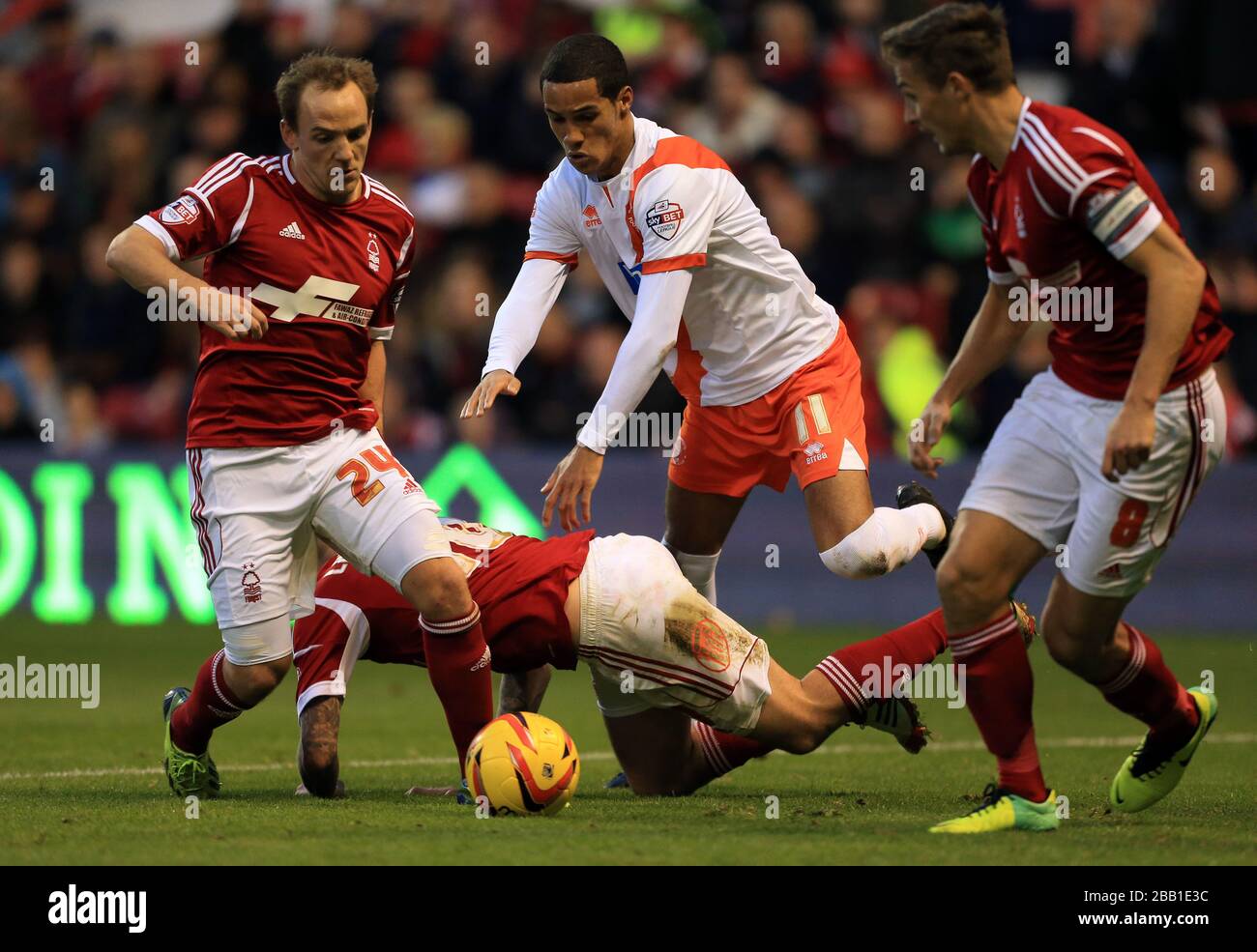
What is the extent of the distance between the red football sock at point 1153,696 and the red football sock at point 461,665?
1931mm

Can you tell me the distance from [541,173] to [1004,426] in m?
8.86

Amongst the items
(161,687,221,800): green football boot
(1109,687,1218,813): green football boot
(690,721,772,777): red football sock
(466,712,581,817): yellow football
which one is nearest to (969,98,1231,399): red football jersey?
(1109,687,1218,813): green football boot

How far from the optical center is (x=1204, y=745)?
7.55m

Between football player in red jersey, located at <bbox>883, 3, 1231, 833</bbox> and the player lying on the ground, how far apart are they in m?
0.70

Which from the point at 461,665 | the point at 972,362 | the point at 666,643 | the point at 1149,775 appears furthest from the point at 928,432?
the point at 461,665

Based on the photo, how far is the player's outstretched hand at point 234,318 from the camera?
232 inches

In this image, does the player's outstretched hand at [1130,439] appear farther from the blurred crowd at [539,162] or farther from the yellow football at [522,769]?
the blurred crowd at [539,162]

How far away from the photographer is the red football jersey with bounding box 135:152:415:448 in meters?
6.29

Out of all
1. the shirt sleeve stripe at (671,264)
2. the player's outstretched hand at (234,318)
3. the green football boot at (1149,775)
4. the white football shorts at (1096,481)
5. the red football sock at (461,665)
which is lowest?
the green football boot at (1149,775)

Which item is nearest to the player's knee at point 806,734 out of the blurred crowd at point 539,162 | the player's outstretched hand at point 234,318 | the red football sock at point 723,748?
the red football sock at point 723,748

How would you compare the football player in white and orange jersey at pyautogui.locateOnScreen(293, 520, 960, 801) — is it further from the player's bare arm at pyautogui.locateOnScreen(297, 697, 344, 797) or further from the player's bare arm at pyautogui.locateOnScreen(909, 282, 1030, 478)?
the player's bare arm at pyautogui.locateOnScreen(909, 282, 1030, 478)

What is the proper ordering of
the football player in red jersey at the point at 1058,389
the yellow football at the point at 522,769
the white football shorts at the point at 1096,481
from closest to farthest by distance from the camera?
the football player in red jersey at the point at 1058,389 < the white football shorts at the point at 1096,481 < the yellow football at the point at 522,769

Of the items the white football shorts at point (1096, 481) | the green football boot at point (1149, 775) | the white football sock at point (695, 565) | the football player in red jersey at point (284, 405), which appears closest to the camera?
the white football shorts at point (1096, 481)

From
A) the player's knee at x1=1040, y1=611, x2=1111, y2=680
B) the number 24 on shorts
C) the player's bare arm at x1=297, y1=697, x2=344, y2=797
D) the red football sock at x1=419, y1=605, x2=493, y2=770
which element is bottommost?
the player's bare arm at x1=297, y1=697, x2=344, y2=797
